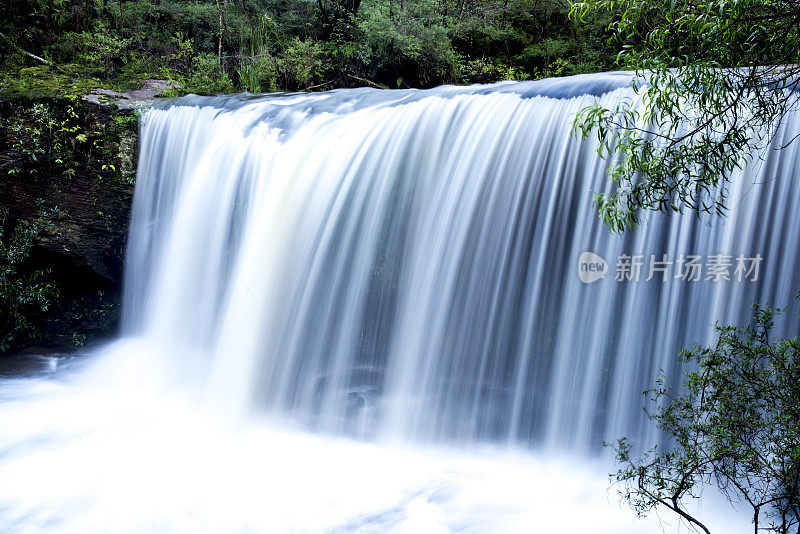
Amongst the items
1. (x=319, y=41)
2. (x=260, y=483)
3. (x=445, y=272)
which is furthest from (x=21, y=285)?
(x=319, y=41)

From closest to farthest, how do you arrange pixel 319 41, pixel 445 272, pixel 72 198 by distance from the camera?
pixel 445 272, pixel 72 198, pixel 319 41

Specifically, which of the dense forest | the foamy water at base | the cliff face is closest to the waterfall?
the foamy water at base

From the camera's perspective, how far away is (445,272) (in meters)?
5.00

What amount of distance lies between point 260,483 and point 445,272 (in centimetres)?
231

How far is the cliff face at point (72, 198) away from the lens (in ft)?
21.2

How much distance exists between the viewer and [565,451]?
4.38 m

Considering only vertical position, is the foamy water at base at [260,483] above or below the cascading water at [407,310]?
below

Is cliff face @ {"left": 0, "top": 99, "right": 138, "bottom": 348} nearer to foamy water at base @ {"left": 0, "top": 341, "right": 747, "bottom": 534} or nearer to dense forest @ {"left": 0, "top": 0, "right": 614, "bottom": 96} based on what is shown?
foamy water at base @ {"left": 0, "top": 341, "right": 747, "bottom": 534}

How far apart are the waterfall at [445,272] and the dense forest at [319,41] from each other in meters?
3.69

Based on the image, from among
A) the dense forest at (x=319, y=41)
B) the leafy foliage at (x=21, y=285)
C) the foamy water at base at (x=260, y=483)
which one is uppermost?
the dense forest at (x=319, y=41)

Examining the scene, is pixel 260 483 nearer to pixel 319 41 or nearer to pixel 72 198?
pixel 72 198

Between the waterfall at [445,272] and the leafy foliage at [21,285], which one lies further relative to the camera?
the leafy foliage at [21,285]

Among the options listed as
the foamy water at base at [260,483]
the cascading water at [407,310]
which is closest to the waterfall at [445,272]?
the cascading water at [407,310]

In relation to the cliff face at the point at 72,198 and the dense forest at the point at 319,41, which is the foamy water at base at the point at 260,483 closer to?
the cliff face at the point at 72,198
